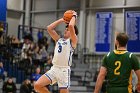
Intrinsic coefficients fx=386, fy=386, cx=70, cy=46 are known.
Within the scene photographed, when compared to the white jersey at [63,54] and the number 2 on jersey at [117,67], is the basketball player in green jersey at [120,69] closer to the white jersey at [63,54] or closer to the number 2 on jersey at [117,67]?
the number 2 on jersey at [117,67]

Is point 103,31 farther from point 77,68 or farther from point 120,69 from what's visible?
point 120,69

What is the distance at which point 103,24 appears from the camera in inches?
848

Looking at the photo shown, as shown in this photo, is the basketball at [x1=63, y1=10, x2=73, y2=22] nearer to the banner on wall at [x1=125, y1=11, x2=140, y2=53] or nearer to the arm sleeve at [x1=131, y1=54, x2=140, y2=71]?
the arm sleeve at [x1=131, y1=54, x2=140, y2=71]

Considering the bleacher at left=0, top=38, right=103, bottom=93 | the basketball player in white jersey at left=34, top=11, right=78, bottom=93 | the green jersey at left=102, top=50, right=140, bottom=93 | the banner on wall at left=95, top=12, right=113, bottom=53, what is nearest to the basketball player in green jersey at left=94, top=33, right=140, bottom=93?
the green jersey at left=102, top=50, right=140, bottom=93

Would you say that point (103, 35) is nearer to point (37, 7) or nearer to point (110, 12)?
point (110, 12)

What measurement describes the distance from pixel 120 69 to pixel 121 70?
20mm

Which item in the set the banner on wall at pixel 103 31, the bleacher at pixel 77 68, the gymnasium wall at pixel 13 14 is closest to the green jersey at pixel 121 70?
the bleacher at pixel 77 68

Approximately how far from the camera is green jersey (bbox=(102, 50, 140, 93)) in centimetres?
562

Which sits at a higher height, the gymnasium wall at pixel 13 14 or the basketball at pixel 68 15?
the gymnasium wall at pixel 13 14

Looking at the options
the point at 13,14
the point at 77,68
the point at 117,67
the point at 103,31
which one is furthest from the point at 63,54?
the point at 13,14

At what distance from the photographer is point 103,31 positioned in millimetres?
21531

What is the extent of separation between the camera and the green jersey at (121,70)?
5617mm

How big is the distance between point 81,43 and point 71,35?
48.9 ft

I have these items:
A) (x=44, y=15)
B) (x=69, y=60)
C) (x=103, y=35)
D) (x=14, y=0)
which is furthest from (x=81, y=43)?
(x=69, y=60)
